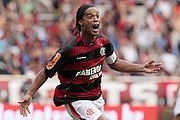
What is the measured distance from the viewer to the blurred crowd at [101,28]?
63.5ft

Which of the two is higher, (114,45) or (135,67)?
(135,67)

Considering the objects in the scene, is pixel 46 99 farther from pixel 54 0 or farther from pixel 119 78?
pixel 54 0

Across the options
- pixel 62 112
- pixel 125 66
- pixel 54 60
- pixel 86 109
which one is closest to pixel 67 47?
pixel 54 60

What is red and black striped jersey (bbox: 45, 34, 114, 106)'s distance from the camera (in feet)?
33.6

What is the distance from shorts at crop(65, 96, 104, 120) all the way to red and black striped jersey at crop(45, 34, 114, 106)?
62 mm

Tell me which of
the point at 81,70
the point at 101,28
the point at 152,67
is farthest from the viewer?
the point at 101,28

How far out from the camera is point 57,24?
21.0 meters

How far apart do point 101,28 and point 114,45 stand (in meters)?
0.78

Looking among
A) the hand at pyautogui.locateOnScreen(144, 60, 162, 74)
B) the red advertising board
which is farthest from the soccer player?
the red advertising board

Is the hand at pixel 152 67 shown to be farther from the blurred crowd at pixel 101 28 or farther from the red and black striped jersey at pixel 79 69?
the blurred crowd at pixel 101 28

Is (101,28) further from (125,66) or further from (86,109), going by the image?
(86,109)

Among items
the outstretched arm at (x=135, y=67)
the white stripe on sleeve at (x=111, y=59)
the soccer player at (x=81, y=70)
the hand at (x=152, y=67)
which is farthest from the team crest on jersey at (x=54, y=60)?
the hand at (x=152, y=67)

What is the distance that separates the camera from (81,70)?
34.0 feet

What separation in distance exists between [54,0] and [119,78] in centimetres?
496
